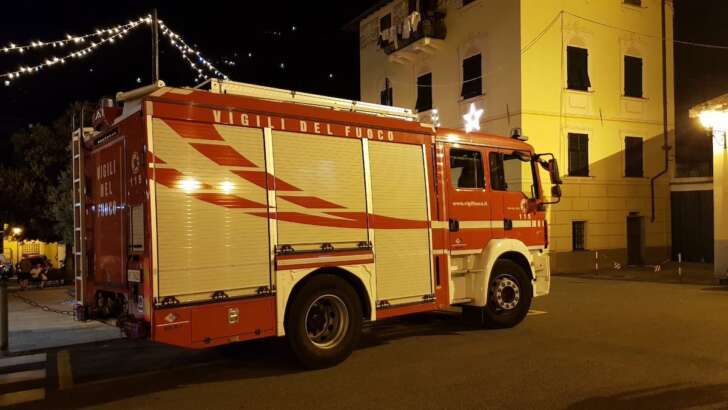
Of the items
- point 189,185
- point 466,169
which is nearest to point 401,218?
point 466,169

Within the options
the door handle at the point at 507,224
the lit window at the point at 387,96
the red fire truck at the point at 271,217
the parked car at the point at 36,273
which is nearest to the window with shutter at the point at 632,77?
the lit window at the point at 387,96

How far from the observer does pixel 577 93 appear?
20328 millimetres

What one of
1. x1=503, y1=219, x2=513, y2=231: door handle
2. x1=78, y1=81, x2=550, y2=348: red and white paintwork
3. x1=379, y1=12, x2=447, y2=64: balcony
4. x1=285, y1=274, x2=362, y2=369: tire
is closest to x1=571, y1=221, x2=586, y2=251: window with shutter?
x1=379, y1=12, x2=447, y2=64: balcony

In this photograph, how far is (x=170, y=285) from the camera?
5809 mm

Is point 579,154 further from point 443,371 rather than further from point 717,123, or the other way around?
point 443,371

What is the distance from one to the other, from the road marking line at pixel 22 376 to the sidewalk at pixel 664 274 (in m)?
15.4

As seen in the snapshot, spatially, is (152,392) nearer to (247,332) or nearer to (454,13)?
(247,332)

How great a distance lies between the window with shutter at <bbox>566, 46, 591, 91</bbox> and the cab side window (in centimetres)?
1293

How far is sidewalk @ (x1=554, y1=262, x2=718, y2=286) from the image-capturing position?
16641 mm

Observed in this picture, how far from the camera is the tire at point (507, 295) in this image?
909 centimetres

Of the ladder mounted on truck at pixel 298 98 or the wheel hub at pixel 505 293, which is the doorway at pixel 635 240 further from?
the ladder mounted on truck at pixel 298 98

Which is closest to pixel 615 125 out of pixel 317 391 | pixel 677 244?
pixel 677 244

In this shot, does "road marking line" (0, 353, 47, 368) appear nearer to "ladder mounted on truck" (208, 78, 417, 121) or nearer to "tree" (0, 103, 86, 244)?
"ladder mounted on truck" (208, 78, 417, 121)

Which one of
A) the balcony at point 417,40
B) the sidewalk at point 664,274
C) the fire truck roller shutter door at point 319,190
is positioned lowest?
the sidewalk at point 664,274
